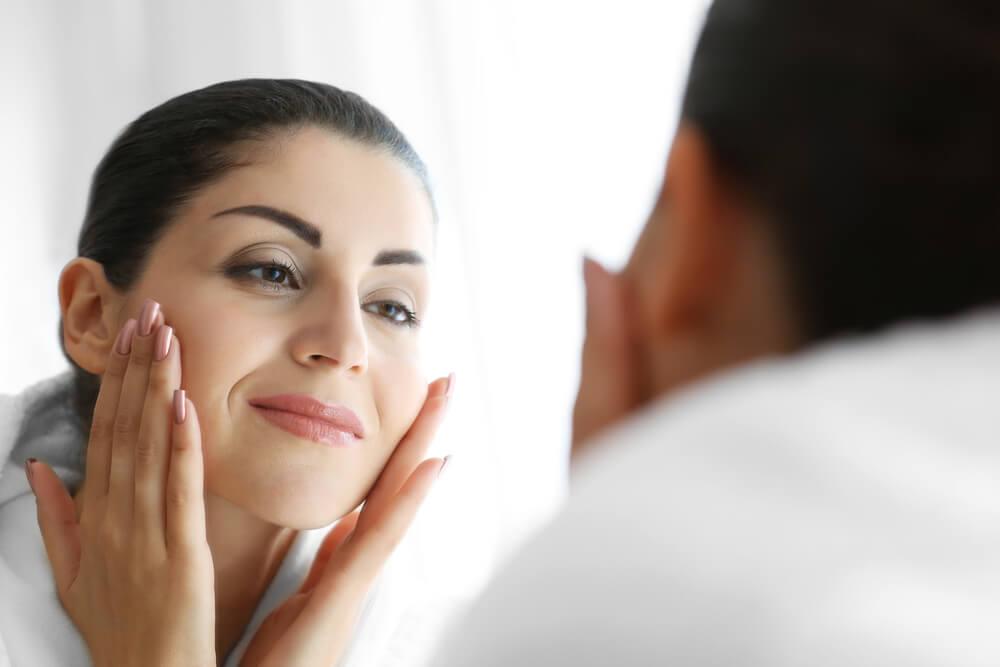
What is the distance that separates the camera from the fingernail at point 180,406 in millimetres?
855

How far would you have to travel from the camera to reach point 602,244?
4.90ft

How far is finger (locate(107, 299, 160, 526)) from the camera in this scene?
0.89 meters

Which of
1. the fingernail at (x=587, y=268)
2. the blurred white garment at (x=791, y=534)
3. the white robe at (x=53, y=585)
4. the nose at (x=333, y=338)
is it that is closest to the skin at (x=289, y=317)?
the nose at (x=333, y=338)

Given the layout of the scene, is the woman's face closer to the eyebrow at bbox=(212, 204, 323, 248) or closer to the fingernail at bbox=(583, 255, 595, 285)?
the eyebrow at bbox=(212, 204, 323, 248)

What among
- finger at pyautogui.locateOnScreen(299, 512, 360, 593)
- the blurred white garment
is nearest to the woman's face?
finger at pyautogui.locateOnScreen(299, 512, 360, 593)

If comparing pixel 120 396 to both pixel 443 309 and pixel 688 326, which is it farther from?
pixel 443 309

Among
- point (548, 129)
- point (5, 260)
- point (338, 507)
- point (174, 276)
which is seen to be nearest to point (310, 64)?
point (548, 129)

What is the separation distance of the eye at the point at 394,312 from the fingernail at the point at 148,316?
7.3 inches

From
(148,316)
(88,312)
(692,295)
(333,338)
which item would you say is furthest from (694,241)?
(88,312)

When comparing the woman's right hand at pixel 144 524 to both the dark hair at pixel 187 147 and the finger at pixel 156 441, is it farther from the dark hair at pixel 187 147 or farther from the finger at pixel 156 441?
the dark hair at pixel 187 147

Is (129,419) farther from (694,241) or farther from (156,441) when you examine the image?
(694,241)

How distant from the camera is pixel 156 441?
885mm

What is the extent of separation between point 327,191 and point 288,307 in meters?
0.11

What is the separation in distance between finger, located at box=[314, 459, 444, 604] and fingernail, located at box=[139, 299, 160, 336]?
0.27 m
